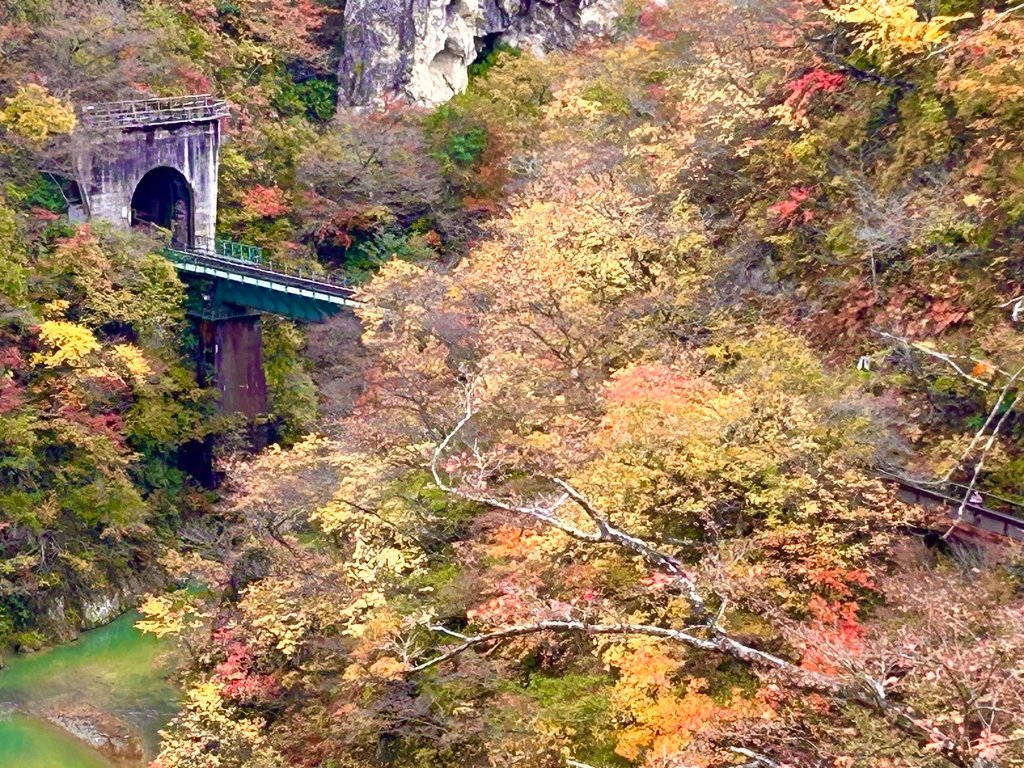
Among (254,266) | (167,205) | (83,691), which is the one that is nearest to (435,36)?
(167,205)

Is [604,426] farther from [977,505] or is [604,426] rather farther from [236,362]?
[236,362]

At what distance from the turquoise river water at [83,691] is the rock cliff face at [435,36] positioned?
24361 millimetres

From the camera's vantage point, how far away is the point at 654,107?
96.4ft

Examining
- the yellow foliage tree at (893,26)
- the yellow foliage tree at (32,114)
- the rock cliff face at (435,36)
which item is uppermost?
the rock cliff face at (435,36)

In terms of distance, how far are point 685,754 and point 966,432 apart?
7845 millimetres

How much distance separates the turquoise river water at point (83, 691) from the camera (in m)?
20.2

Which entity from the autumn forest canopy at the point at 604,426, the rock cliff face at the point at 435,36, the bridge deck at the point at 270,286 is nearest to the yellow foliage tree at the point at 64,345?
the autumn forest canopy at the point at 604,426

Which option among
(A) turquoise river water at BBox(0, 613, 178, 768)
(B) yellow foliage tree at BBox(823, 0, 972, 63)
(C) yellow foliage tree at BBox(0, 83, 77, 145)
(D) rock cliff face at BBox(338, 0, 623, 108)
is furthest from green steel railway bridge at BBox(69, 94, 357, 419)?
(B) yellow foliage tree at BBox(823, 0, 972, 63)

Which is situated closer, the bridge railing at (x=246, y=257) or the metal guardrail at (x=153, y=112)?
the metal guardrail at (x=153, y=112)

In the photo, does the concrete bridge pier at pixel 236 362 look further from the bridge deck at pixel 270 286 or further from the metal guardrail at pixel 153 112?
the metal guardrail at pixel 153 112

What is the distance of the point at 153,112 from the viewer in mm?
31688

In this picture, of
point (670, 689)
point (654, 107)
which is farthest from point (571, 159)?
point (670, 689)

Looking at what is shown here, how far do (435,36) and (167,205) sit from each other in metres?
12.9

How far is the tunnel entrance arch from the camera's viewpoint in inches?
1332
